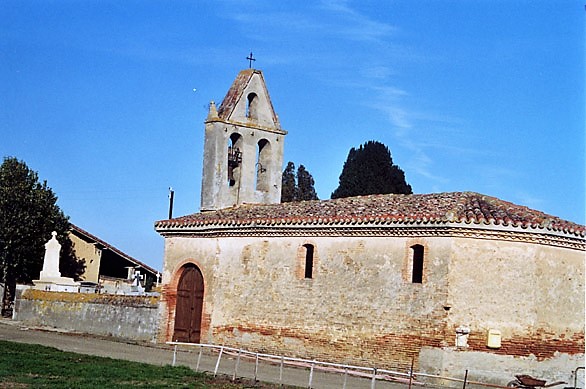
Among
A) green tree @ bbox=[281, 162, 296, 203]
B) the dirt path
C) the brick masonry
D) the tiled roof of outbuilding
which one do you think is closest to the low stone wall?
the dirt path

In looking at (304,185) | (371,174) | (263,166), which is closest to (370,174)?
(371,174)

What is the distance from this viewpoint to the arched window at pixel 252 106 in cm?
3312

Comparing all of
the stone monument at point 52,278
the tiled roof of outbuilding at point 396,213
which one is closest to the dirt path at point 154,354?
the stone monument at point 52,278

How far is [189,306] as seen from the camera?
3016 cm

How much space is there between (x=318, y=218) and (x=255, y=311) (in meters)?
3.87

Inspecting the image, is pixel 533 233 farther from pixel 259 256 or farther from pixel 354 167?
pixel 354 167

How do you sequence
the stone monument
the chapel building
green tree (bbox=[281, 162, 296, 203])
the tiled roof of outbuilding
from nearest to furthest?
the chapel building, the tiled roof of outbuilding, the stone monument, green tree (bbox=[281, 162, 296, 203])

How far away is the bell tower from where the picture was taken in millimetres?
32219

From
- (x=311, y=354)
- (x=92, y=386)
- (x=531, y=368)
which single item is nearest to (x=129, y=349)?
(x=311, y=354)

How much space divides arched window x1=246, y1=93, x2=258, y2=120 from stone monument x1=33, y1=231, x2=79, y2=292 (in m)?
10.4

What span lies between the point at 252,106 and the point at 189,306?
7959 mm

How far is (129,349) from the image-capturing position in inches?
1073

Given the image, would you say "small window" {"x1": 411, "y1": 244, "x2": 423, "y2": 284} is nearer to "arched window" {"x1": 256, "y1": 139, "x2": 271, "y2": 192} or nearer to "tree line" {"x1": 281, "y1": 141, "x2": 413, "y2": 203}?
"arched window" {"x1": 256, "y1": 139, "x2": 271, "y2": 192}

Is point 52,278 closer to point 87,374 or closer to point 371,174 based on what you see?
point 371,174
